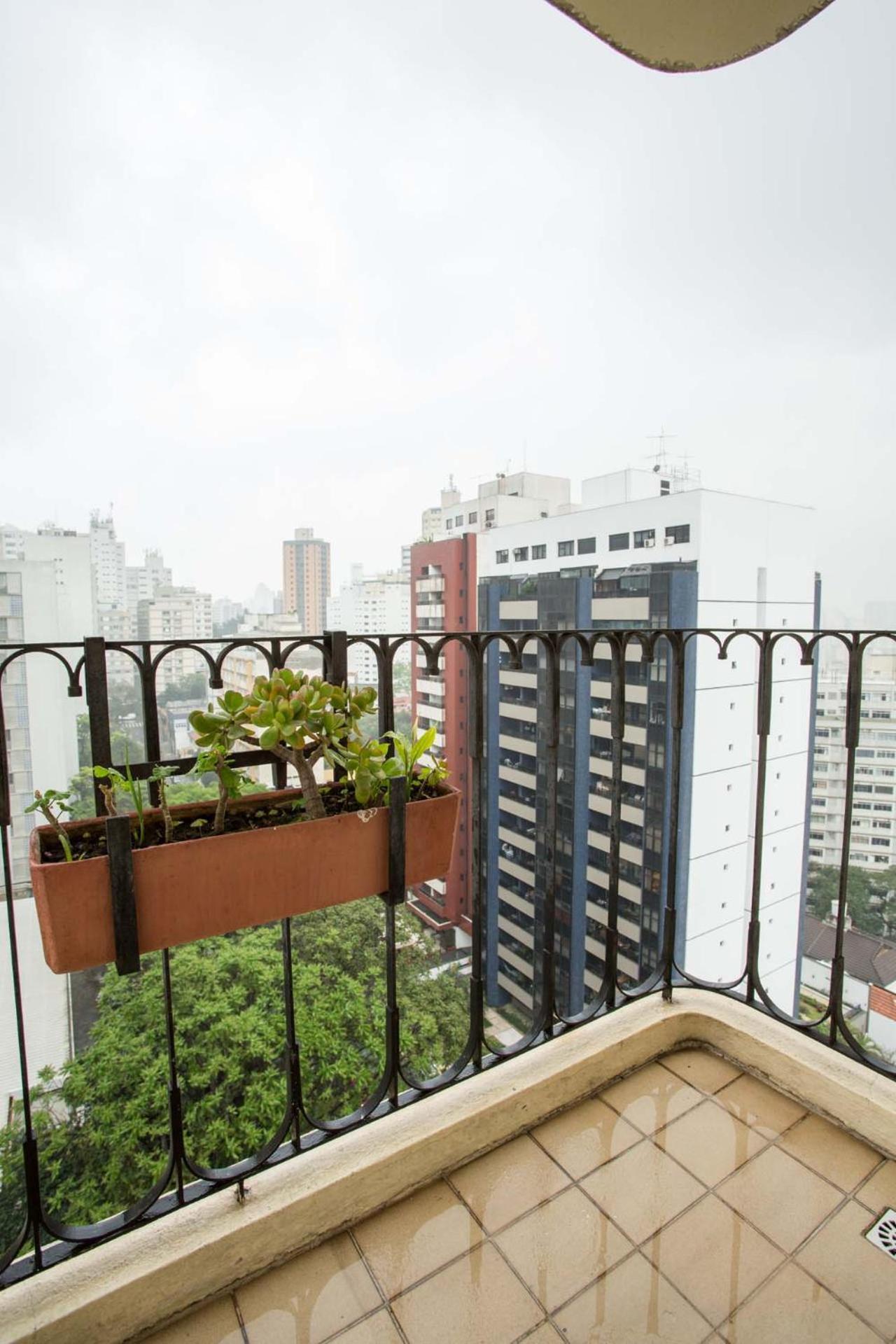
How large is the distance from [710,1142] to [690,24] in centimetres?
163

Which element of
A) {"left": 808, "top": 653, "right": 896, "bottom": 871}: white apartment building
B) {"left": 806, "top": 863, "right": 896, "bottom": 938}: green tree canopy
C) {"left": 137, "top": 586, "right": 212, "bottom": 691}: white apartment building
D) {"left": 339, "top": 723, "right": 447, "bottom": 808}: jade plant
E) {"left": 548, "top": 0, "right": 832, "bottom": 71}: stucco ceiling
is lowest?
{"left": 806, "top": 863, "right": 896, "bottom": 938}: green tree canopy

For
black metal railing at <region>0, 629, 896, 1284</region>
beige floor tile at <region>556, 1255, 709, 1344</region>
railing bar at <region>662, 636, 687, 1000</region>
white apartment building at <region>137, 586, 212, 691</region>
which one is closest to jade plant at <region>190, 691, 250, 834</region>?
black metal railing at <region>0, 629, 896, 1284</region>

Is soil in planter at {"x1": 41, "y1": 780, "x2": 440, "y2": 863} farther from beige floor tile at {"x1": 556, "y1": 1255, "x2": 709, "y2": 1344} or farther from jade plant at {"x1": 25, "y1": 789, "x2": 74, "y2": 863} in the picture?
beige floor tile at {"x1": 556, "y1": 1255, "x2": 709, "y2": 1344}

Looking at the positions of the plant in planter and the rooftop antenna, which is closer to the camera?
the plant in planter

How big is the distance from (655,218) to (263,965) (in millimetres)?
9222

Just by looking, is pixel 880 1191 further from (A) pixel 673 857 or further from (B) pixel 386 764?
(B) pixel 386 764

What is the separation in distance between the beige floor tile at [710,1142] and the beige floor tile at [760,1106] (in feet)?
0.07

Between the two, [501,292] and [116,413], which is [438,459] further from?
[116,413]

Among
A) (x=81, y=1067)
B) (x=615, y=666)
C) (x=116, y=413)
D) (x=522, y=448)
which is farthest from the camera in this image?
(x=522, y=448)

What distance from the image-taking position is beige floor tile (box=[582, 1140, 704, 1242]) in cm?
109

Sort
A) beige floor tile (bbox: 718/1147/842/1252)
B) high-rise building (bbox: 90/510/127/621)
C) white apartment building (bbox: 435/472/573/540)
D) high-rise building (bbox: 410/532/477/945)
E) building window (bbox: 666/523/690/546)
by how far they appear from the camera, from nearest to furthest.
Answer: beige floor tile (bbox: 718/1147/842/1252), high-rise building (bbox: 90/510/127/621), building window (bbox: 666/523/690/546), high-rise building (bbox: 410/532/477/945), white apartment building (bbox: 435/472/573/540)

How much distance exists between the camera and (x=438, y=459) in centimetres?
1708

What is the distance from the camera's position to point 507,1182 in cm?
117

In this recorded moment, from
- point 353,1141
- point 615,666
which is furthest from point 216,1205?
point 615,666
